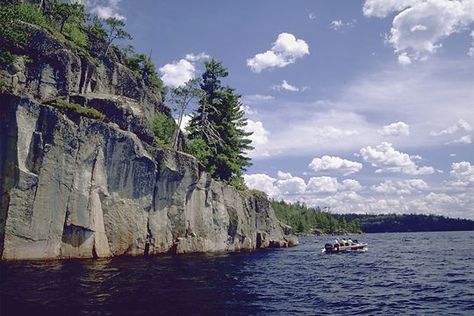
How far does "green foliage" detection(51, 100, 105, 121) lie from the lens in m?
36.2

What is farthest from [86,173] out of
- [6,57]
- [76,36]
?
[76,36]

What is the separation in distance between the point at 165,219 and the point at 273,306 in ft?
88.6

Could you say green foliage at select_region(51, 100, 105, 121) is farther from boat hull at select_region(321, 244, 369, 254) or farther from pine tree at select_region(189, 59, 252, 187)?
boat hull at select_region(321, 244, 369, 254)

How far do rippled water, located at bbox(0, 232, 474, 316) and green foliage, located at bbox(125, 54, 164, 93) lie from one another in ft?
114

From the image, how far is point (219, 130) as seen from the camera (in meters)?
67.6

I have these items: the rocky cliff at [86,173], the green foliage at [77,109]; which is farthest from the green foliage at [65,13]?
the green foliage at [77,109]

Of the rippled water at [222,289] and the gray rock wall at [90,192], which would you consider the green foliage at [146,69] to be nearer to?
the gray rock wall at [90,192]

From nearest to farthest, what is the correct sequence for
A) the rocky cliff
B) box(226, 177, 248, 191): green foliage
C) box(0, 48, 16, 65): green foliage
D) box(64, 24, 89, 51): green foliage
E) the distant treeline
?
the rocky cliff
box(0, 48, 16, 65): green foliage
box(64, 24, 89, 51): green foliage
box(226, 177, 248, 191): green foliage
the distant treeline

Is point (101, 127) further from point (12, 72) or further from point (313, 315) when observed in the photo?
point (313, 315)

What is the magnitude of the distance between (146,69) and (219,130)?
1516 centimetres

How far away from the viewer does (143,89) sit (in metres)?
54.2

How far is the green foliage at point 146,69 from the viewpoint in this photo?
61.8m

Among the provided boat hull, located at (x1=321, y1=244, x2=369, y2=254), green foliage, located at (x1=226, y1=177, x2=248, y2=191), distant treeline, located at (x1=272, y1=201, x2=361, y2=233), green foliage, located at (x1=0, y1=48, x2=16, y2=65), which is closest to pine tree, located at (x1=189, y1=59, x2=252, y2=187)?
green foliage, located at (x1=226, y1=177, x2=248, y2=191)

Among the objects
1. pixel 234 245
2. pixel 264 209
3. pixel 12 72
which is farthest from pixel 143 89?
pixel 264 209
